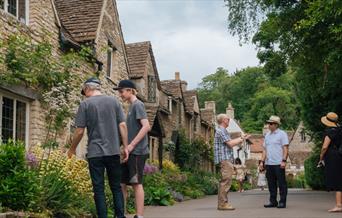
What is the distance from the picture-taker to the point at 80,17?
63.6ft

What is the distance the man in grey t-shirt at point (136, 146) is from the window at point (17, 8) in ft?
20.5

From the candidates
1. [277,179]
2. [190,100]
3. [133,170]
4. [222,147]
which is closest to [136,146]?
[133,170]

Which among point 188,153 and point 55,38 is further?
point 188,153

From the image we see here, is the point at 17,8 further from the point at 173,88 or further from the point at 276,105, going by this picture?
the point at 276,105

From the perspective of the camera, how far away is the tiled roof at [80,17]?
1823 centimetres

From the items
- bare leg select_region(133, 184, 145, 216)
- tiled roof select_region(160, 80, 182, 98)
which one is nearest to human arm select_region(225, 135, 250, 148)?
bare leg select_region(133, 184, 145, 216)

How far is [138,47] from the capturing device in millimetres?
28516

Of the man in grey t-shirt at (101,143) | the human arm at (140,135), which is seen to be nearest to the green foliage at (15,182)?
the man in grey t-shirt at (101,143)

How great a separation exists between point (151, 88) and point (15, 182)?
19.9 m

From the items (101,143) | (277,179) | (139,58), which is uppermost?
(139,58)

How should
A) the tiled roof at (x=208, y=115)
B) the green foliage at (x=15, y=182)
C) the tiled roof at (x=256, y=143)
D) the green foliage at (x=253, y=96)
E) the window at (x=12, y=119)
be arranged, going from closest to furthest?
the green foliage at (x=15, y=182), the window at (x=12, y=119), the tiled roof at (x=208, y=115), the green foliage at (x=253, y=96), the tiled roof at (x=256, y=143)

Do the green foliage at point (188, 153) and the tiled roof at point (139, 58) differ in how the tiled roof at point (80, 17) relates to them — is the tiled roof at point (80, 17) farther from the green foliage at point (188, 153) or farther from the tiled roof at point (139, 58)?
the green foliage at point (188, 153)

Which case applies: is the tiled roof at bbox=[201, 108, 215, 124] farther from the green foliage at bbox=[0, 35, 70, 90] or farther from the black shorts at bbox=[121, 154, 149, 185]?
the black shorts at bbox=[121, 154, 149, 185]

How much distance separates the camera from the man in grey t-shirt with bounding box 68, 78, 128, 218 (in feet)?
23.9
